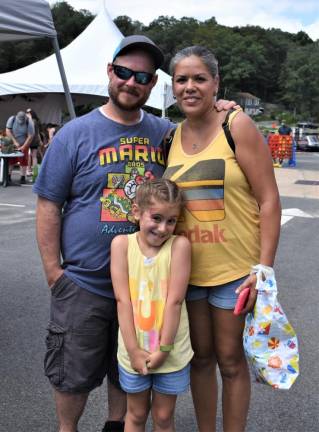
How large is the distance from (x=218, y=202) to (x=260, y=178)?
0.21 meters

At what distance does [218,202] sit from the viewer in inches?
88.0

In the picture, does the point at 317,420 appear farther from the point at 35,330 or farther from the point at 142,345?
the point at 35,330

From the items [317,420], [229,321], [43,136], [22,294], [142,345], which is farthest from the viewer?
[43,136]

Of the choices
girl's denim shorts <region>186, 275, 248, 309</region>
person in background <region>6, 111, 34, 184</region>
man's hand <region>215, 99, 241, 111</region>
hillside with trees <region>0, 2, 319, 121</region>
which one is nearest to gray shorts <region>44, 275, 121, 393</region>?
girl's denim shorts <region>186, 275, 248, 309</region>

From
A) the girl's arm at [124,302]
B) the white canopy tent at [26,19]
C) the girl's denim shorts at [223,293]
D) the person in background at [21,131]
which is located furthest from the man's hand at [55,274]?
the person in background at [21,131]

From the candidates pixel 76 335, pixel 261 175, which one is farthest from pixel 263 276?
pixel 76 335

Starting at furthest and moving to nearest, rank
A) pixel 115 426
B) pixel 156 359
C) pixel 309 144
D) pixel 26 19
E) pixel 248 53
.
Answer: pixel 248 53, pixel 309 144, pixel 26 19, pixel 115 426, pixel 156 359

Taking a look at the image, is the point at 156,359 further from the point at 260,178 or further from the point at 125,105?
the point at 125,105

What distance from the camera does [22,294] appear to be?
498cm

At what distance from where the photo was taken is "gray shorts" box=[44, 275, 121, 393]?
2.32m

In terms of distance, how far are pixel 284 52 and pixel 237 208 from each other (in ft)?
437

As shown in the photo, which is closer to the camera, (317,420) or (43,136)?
(317,420)

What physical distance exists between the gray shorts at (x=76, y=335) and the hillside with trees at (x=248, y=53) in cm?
7299

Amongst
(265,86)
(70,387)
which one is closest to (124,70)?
(70,387)
